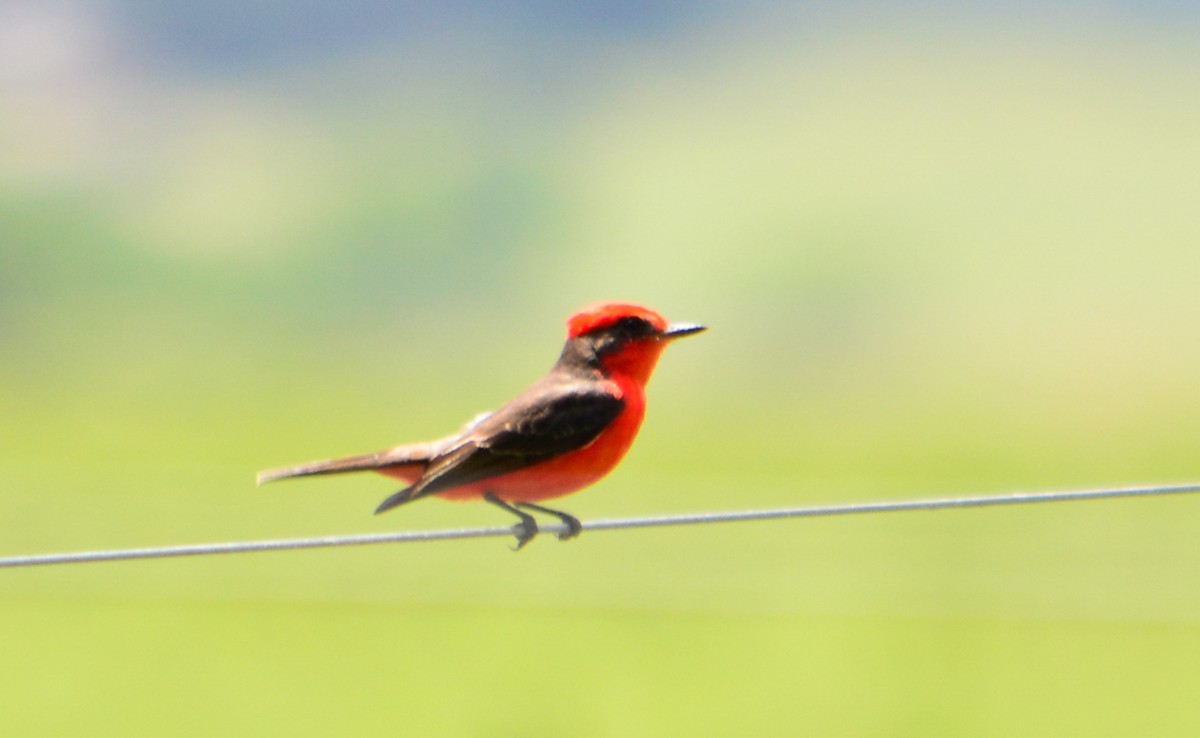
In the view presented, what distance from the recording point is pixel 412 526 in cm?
2655

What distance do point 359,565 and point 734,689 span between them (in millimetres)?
9828

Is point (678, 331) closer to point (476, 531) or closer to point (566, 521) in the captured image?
point (566, 521)

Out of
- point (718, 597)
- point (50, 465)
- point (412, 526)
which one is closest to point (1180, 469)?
point (718, 597)

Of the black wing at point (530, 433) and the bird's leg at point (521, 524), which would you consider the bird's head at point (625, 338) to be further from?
the bird's leg at point (521, 524)

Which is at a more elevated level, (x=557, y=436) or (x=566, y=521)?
(x=557, y=436)

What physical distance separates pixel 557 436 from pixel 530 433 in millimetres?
79

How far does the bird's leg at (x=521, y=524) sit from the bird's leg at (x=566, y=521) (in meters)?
0.07

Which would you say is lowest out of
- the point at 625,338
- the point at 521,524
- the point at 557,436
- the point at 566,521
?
the point at 566,521

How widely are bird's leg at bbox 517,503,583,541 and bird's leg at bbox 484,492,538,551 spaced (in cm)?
7

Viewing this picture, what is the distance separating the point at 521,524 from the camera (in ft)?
14.3

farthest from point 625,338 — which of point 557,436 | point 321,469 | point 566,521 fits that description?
point 321,469

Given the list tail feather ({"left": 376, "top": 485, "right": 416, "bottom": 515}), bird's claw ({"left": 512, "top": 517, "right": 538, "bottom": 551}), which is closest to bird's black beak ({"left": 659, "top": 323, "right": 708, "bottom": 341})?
bird's claw ({"left": 512, "top": 517, "right": 538, "bottom": 551})

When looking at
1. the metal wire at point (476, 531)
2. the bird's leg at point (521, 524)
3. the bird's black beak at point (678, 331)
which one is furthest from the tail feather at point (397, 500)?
the bird's black beak at point (678, 331)

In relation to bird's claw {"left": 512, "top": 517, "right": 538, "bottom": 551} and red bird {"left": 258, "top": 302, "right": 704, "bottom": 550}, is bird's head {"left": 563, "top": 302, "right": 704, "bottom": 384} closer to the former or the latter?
red bird {"left": 258, "top": 302, "right": 704, "bottom": 550}
